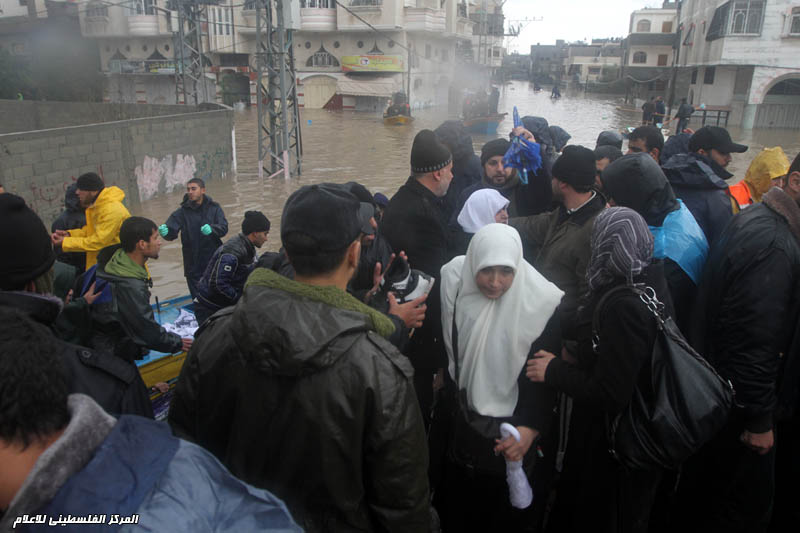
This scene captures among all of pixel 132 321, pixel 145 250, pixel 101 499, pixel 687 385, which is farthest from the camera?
pixel 145 250

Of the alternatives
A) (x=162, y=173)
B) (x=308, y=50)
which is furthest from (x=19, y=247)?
(x=308, y=50)

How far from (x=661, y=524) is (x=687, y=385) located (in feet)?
3.95

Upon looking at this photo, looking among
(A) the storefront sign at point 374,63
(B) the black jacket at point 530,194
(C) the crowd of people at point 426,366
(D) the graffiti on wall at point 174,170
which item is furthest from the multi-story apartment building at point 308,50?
(C) the crowd of people at point 426,366

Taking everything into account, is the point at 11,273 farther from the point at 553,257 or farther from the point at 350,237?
the point at 553,257

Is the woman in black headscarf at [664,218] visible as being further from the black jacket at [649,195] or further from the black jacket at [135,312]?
the black jacket at [135,312]

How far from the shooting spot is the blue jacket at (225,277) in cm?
395

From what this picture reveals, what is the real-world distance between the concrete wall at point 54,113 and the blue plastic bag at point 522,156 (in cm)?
1817

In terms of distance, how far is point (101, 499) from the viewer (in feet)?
2.90

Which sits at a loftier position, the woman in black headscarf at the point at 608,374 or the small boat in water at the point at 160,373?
the woman in black headscarf at the point at 608,374

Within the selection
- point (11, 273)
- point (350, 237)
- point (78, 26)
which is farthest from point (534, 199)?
point (78, 26)

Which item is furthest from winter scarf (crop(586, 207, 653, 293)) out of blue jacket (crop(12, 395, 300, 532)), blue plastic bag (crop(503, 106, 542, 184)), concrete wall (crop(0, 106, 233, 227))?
concrete wall (crop(0, 106, 233, 227))

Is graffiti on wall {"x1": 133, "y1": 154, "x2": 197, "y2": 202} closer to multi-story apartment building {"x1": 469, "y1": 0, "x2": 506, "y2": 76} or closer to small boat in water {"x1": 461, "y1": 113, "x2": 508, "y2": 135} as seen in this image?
small boat in water {"x1": 461, "y1": 113, "x2": 508, "y2": 135}

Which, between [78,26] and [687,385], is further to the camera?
[78,26]

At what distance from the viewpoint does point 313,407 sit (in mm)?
1406
